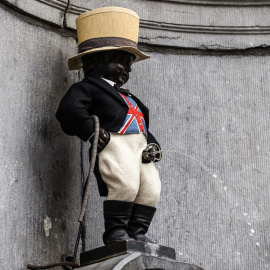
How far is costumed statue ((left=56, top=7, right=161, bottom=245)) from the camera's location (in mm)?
2393

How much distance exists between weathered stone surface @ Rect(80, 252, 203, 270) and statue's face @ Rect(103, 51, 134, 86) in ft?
2.31

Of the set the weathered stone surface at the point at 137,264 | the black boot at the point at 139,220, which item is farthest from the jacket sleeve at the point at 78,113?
the weathered stone surface at the point at 137,264

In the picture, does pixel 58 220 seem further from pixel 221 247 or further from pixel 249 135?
pixel 249 135

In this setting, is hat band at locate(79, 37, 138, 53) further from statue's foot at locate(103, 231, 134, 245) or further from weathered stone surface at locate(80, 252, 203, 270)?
weathered stone surface at locate(80, 252, 203, 270)

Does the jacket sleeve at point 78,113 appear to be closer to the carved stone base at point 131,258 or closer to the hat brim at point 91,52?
the hat brim at point 91,52

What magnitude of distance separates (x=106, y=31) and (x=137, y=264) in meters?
0.89

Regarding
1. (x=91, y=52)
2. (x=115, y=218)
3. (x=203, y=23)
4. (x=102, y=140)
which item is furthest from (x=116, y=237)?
(x=203, y=23)

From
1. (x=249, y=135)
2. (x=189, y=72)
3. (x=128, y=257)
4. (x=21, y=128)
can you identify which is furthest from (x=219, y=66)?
(x=128, y=257)

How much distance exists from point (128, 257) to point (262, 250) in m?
0.91

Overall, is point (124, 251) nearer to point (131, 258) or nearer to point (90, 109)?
point (131, 258)

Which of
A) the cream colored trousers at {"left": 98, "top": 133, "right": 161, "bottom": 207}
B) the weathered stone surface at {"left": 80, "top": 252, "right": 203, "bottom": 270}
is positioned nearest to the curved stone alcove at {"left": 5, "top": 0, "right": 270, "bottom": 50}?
the cream colored trousers at {"left": 98, "top": 133, "right": 161, "bottom": 207}

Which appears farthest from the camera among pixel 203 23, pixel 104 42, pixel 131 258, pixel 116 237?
pixel 203 23

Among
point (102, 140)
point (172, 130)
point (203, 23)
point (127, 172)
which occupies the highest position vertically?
point (203, 23)

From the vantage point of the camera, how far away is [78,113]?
7.87 feet
